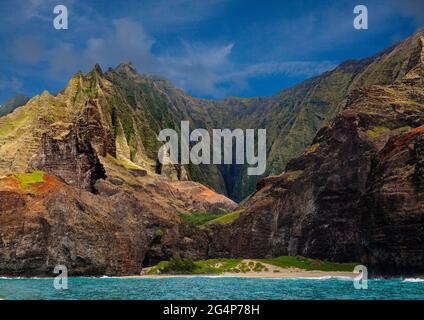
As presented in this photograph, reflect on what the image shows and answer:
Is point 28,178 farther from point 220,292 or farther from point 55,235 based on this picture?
point 220,292

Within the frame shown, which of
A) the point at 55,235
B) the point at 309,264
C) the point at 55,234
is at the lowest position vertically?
the point at 309,264

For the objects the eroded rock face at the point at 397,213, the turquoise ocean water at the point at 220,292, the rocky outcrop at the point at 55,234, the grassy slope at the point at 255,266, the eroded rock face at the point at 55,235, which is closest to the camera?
the turquoise ocean water at the point at 220,292

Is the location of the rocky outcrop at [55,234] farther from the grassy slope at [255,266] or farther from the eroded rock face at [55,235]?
the grassy slope at [255,266]

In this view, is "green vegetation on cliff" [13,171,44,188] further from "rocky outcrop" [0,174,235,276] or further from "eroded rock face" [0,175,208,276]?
"eroded rock face" [0,175,208,276]

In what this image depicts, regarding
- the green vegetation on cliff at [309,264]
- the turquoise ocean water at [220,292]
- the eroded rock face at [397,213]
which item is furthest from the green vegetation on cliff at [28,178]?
the eroded rock face at [397,213]

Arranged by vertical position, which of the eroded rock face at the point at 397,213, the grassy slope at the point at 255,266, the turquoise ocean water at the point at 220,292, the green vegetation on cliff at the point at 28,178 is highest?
the green vegetation on cliff at the point at 28,178

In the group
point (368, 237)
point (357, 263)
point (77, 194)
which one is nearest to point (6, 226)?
point (77, 194)

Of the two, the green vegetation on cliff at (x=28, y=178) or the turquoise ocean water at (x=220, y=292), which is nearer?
the turquoise ocean water at (x=220, y=292)

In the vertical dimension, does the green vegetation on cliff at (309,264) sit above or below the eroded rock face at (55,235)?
below

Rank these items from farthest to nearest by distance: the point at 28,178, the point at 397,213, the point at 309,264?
the point at 309,264, the point at 28,178, the point at 397,213

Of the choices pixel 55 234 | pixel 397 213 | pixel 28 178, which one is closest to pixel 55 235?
pixel 55 234

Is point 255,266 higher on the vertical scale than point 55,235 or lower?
lower

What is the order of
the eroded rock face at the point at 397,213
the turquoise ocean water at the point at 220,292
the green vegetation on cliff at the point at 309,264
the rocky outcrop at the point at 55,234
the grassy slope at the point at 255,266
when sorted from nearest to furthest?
Result: the turquoise ocean water at the point at 220,292 < the eroded rock face at the point at 397,213 < the rocky outcrop at the point at 55,234 < the green vegetation on cliff at the point at 309,264 < the grassy slope at the point at 255,266

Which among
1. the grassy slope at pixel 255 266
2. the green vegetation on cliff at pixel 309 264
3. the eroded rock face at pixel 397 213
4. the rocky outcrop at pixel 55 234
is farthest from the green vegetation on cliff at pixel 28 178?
the eroded rock face at pixel 397 213
